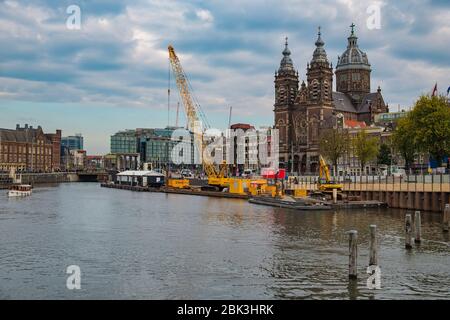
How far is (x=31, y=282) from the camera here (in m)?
30.1

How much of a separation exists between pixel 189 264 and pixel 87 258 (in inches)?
289

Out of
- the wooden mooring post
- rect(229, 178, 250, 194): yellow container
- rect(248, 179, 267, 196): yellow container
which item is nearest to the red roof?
rect(229, 178, 250, 194): yellow container

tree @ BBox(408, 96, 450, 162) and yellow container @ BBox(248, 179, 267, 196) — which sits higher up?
tree @ BBox(408, 96, 450, 162)

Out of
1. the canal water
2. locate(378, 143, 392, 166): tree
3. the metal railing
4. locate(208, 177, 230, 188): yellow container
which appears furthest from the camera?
locate(378, 143, 392, 166): tree


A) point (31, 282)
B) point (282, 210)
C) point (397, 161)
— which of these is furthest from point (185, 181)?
point (31, 282)

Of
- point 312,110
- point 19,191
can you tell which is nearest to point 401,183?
point 19,191

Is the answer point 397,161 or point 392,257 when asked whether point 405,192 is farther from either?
point 397,161

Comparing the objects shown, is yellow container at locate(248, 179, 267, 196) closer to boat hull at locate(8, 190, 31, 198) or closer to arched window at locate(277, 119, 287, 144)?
boat hull at locate(8, 190, 31, 198)

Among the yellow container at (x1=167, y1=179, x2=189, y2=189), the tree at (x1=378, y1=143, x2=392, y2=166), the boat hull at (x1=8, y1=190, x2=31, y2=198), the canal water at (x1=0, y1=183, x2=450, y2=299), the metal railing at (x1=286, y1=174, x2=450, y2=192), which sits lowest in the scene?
the canal water at (x1=0, y1=183, x2=450, y2=299)

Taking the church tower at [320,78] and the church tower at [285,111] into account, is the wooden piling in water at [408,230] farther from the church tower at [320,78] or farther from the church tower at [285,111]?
the church tower at [285,111]

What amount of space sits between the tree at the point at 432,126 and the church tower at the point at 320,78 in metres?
93.8

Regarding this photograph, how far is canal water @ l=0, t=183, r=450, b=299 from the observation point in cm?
2842

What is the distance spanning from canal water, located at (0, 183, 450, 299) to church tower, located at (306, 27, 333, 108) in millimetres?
125755

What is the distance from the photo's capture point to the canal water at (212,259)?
28417 millimetres
